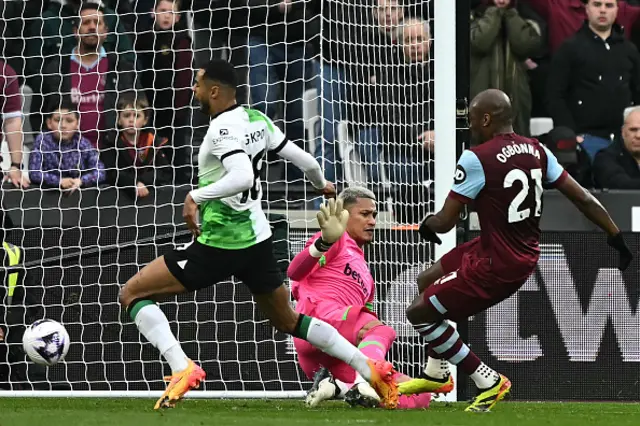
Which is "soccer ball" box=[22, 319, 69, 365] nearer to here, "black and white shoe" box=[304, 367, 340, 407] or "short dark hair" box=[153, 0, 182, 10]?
"black and white shoe" box=[304, 367, 340, 407]

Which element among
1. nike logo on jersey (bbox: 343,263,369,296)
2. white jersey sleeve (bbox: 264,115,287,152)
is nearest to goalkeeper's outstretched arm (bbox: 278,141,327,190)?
white jersey sleeve (bbox: 264,115,287,152)

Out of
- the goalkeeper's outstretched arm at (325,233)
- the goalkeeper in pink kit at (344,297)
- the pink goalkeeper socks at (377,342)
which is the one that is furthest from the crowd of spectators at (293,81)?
the pink goalkeeper socks at (377,342)

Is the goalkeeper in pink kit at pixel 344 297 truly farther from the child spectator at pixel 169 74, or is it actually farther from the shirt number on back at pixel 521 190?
the child spectator at pixel 169 74

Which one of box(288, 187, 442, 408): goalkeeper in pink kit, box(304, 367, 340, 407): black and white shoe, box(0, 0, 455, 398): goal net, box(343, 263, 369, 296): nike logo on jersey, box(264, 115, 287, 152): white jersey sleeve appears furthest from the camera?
box(0, 0, 455, 398): goal net

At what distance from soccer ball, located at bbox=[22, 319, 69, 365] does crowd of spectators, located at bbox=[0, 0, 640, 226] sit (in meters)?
1.86

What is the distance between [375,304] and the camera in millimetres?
10578

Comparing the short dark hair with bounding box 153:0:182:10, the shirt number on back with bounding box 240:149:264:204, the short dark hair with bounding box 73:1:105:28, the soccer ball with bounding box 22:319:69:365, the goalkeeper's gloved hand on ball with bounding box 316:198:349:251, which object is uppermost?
the short dark hair with bounding box 153:0:182:10

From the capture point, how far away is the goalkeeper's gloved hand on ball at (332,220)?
8578 mm

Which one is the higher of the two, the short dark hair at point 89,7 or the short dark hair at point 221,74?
the short dark hair at point 89,7

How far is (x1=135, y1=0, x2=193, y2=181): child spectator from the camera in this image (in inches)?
447

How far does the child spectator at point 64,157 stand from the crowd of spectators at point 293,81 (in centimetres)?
1

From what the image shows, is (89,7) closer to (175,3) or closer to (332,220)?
(175,3)

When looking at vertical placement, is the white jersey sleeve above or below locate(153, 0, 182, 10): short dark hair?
below

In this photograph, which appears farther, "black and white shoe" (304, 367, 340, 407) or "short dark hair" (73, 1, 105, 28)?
"short dark hair" (73, 1, 105, 28)
